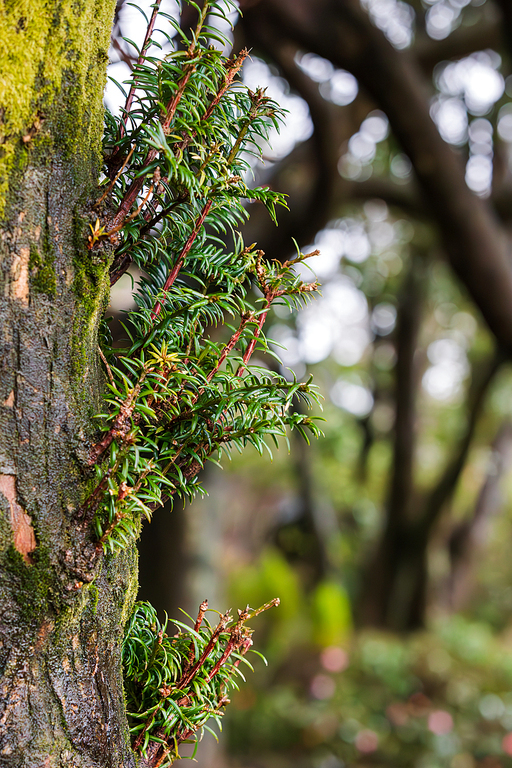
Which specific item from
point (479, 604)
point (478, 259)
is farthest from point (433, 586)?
point (478, 259)

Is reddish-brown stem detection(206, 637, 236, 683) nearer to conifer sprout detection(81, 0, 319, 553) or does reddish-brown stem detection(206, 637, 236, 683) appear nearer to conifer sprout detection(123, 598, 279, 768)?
conifer sprout detection(123, 598, 279, 768)

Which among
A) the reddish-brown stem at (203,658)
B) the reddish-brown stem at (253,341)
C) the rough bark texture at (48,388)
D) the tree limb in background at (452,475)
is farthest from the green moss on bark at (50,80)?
the tree limb in background at (452,475)

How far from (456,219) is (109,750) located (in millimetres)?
2102

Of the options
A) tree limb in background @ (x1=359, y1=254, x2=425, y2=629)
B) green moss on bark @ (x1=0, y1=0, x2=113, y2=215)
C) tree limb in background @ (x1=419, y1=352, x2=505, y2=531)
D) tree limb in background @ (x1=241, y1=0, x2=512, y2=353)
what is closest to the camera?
green moss on bark @ (x1=0, y1=0, x2=113, y2=215)

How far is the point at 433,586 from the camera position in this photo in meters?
4.76

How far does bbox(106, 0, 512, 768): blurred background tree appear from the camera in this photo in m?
2.11

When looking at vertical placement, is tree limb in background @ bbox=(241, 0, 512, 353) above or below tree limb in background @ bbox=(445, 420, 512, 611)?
above

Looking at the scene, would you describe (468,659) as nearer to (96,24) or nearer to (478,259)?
(478,259)

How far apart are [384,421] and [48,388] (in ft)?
20.7

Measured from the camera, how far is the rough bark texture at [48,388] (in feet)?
1.58

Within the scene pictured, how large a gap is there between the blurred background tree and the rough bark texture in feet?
1.93

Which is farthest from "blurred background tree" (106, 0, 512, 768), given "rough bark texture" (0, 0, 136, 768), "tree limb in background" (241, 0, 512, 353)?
"rough bark texture" (0, 0, 136, 768)

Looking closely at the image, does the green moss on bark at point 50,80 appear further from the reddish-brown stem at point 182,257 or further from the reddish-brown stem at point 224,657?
the reddish-brown stem at point 224,657

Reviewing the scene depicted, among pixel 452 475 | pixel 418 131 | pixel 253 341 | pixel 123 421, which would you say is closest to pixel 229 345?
pixel 253 341
